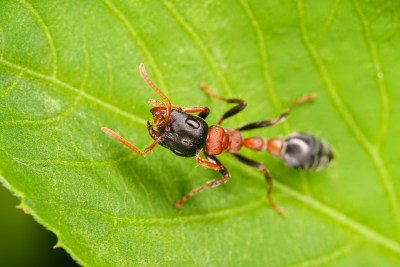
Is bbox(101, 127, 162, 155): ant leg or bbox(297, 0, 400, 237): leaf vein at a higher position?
bbox(297, 0, 400, 237): leaf vein

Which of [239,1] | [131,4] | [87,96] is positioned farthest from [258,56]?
[87,96]

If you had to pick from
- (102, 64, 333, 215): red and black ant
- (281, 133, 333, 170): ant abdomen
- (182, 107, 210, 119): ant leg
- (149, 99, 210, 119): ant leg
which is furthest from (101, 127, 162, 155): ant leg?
(281, 133, 333, 170): ant abdomen

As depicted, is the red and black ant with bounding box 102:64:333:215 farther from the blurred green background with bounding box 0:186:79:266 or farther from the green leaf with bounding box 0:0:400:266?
the blurred green background with bounding box 0:186:79:266

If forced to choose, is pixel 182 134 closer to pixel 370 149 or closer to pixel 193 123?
pixel 193 123

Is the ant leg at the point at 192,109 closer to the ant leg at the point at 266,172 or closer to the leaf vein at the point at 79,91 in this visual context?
the leaf vein at the point at 79,91

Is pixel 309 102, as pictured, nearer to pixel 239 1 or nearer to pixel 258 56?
pixel 258 56

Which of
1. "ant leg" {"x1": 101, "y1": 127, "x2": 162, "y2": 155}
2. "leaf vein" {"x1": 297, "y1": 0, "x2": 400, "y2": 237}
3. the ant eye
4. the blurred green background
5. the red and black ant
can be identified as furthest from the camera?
the blurred green background

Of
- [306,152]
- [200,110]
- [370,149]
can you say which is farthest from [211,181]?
[370,149]
